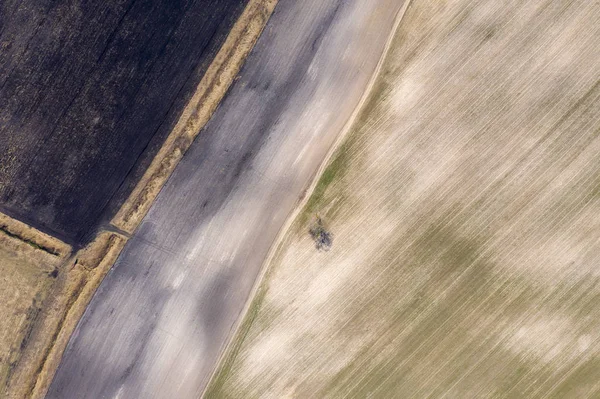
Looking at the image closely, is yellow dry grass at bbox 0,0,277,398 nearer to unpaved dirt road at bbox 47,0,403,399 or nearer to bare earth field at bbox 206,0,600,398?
unpaved dirt road at bbox 47,0,403,399

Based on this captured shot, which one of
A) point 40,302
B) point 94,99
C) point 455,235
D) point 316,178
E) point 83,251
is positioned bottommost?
point 40,302

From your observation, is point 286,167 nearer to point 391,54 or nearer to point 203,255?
point 203,255

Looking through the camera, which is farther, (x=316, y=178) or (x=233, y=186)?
(x=316, y=178)

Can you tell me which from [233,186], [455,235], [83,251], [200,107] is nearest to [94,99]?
[200,107]

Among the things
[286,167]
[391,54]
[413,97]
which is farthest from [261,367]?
[391,54]

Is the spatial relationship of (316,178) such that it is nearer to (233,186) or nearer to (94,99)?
(233,186)

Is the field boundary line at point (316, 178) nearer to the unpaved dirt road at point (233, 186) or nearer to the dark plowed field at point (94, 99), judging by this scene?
the unpaved dirt road at point (233, 186)
